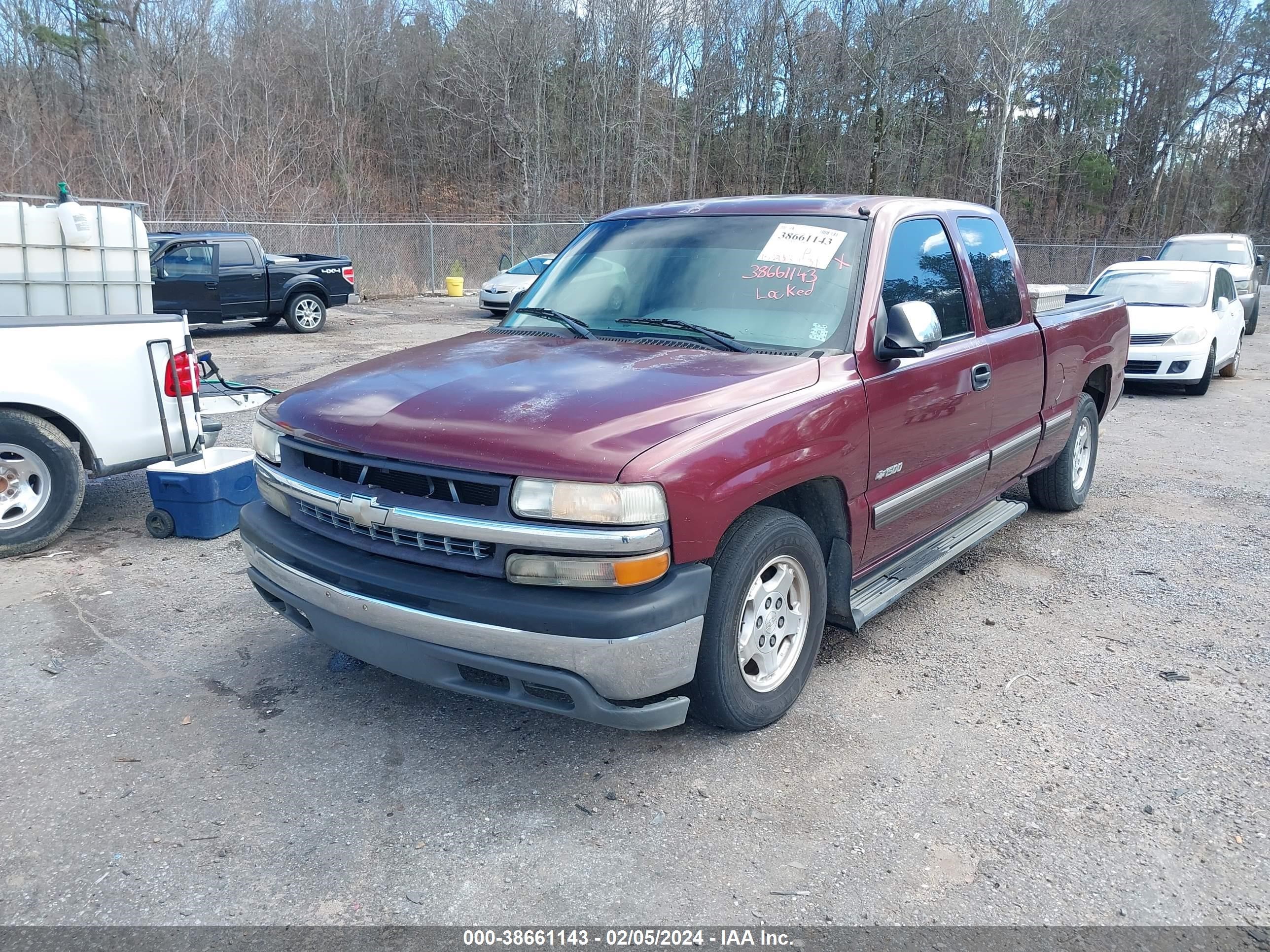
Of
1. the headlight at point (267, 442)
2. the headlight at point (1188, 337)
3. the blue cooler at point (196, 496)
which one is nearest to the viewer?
the headlight at point (267, 442)

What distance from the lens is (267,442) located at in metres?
3.66

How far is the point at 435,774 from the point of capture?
325 cm

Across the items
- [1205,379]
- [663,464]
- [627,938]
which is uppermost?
[663,464]

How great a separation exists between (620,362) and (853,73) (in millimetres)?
43821

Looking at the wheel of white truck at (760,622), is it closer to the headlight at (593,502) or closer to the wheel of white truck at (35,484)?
the headlight at (593,502)

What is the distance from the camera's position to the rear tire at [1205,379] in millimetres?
11742

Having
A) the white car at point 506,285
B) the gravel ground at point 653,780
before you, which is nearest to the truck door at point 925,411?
the gravel ground at point 653,780

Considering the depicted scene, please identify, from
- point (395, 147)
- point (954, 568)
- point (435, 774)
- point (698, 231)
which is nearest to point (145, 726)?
point (435, 774)

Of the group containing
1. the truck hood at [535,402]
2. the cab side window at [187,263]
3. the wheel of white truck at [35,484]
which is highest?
the cab side window at [187,263]

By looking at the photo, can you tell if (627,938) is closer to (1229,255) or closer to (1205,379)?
(1205,379)

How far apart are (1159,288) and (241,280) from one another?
46.8 ft

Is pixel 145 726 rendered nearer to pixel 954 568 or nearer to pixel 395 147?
pixel 954 568

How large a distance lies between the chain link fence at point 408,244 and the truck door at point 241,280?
350 inches

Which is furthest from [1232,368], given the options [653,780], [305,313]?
[305,313]
